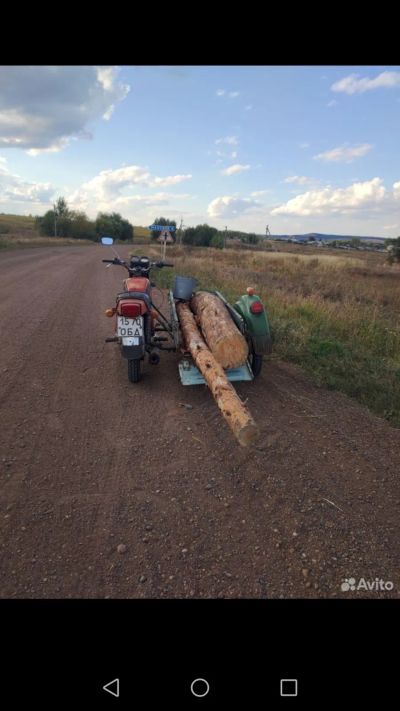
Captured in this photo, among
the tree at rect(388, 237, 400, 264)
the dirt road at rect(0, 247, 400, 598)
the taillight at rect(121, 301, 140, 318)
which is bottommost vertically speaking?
the dirt road at rect(0, 247, 400, 598)

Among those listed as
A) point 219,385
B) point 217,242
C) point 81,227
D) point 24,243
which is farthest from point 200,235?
point 219,385

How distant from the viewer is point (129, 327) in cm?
474

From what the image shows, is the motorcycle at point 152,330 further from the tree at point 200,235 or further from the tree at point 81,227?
the tree at point 81,227

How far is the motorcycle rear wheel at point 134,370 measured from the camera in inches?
190

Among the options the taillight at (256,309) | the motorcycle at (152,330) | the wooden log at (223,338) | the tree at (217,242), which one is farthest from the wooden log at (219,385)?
the tree at (217,242)

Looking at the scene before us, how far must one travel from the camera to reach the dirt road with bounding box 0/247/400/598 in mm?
2240

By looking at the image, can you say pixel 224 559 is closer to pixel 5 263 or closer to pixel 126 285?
pixel 126 285

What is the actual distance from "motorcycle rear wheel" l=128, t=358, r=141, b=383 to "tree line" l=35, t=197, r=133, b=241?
2497 inches

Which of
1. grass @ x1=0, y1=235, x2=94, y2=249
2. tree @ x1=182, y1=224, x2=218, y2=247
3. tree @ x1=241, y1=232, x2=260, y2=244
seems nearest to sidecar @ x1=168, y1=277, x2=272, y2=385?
grass @ x1=0, y1=235, x2=94, y2=249

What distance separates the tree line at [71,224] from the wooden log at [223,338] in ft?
208

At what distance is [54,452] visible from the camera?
3367mm

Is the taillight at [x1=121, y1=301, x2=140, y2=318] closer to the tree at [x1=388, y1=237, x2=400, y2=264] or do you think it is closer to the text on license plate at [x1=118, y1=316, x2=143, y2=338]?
the text on license plate at [x1=118, y1=316, x2=143, y2=338]

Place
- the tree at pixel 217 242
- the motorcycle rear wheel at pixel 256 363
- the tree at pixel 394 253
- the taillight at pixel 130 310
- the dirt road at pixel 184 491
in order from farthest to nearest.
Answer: the tree at pixel 217 242, the tree at pixel 394 253, the motorcycle rear wheel at pixel 256 363, the taillight at pixel 130 310, the dirt road at pixel 184 491
